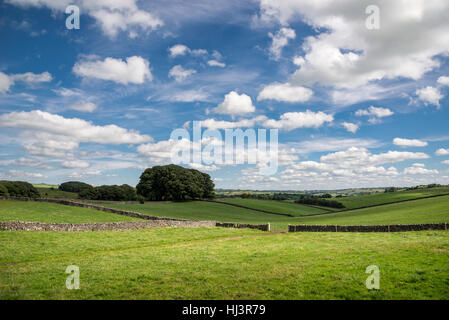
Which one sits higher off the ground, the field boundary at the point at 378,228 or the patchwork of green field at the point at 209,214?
the field boundary at the point at 378,228

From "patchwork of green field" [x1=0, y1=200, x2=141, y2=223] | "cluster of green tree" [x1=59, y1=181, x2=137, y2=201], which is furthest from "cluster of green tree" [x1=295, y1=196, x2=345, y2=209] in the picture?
"patchwork of green field" [x1=0, y1=200, x2=141, y2=223]

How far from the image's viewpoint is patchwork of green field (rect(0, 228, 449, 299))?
32.9ft

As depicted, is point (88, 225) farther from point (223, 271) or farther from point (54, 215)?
point (223, 271)

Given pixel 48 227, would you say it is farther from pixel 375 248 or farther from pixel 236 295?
pixel 375 248

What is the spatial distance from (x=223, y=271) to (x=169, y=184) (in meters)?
65.6

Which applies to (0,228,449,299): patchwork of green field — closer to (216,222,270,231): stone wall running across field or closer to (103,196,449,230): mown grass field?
(216,222,270,231): stone wall running across field

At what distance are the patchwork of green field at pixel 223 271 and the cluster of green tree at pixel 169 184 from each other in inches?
2228

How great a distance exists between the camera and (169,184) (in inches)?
3024

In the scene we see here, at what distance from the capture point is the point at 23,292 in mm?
10398

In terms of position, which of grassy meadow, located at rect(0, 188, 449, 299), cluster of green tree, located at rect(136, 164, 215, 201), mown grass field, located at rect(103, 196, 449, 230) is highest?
cluster of green tree, located at rect(136, 164, 215, 201)

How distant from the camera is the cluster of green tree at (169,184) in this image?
76.9 meters

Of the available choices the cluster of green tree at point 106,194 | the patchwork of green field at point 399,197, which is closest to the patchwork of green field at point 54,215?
the cluster of green tree at point 106,194

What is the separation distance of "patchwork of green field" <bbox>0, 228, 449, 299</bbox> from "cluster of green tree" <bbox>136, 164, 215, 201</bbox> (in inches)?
2228

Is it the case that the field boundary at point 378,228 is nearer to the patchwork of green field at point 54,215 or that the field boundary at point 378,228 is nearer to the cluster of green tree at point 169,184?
the patchwork of green field at point 54,215
